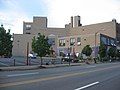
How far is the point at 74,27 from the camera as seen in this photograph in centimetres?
14775

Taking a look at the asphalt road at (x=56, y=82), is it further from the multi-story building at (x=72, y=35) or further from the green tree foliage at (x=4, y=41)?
the multi-story building at (x=72, y=35)

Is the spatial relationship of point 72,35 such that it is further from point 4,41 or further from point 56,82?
point 56,82

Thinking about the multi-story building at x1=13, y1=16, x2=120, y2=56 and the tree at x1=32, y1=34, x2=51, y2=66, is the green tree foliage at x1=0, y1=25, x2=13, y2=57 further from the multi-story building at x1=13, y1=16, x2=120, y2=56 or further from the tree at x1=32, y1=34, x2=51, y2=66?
the multi-story building at x1=13, y1=16, x2=120, y2=56

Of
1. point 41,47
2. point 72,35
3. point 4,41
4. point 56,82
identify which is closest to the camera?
point 56,82

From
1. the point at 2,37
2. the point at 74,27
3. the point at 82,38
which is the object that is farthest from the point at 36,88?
the point at 74,27

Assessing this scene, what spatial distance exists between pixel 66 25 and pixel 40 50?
105023mm

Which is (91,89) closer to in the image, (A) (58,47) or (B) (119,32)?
(A) (58,47)

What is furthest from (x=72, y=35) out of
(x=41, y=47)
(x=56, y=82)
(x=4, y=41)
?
(x=56, y=82)

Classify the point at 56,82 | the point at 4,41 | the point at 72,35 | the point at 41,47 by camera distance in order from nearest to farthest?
the point at 56,82
the point at 4,41
the point at 41,47
the point at 72,35

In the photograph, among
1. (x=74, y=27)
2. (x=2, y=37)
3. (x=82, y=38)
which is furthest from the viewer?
(x=74, y=27)

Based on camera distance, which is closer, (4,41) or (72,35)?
(4,41)

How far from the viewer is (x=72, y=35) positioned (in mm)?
127500

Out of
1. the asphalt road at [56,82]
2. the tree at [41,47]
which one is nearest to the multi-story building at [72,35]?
the tree at [41,47]

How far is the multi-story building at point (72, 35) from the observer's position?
115m
